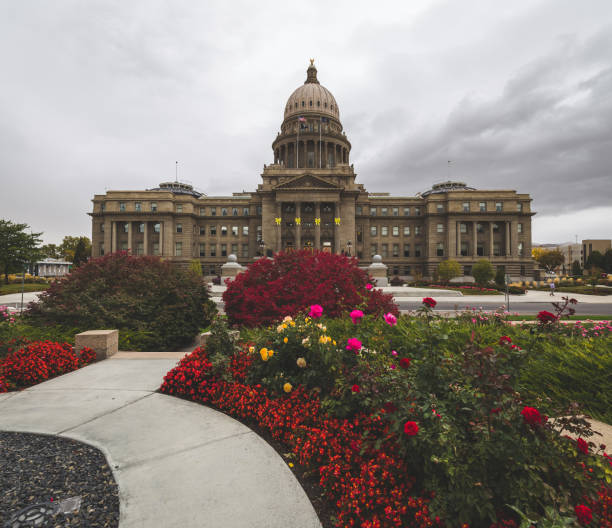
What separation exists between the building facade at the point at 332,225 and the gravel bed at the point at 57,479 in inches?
2452

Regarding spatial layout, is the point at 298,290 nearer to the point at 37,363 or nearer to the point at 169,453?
the point at 169,453

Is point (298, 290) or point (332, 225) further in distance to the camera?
point (332, 225)

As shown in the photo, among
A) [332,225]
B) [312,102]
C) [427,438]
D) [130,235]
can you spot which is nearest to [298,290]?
[427,438]

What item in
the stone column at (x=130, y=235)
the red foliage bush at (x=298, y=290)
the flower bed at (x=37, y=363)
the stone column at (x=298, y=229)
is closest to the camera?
the flower bed at (x=37, y=363)

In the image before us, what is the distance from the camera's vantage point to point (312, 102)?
280 feet

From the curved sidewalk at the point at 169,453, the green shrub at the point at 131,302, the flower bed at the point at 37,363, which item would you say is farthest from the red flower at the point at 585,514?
the green shrub at the point at 131,302

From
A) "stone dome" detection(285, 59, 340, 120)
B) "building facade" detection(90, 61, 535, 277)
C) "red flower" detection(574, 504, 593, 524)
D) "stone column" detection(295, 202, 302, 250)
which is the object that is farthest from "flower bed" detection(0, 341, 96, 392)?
"stone dome" detection(285, 59, 340, 120)

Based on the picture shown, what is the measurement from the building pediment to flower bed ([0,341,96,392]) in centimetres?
5924

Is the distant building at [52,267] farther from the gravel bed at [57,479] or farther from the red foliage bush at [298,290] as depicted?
the gravel bed at [57,479]

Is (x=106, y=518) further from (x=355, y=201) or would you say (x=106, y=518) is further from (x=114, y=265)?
(x=355, y=201)

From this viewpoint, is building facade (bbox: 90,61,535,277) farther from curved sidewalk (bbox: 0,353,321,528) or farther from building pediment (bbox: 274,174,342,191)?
curved sidewalk (bbox: 0,353,321,528)

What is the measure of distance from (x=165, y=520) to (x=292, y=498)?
3.94ft

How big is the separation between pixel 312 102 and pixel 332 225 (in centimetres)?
3938

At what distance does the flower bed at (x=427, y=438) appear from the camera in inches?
96.8
